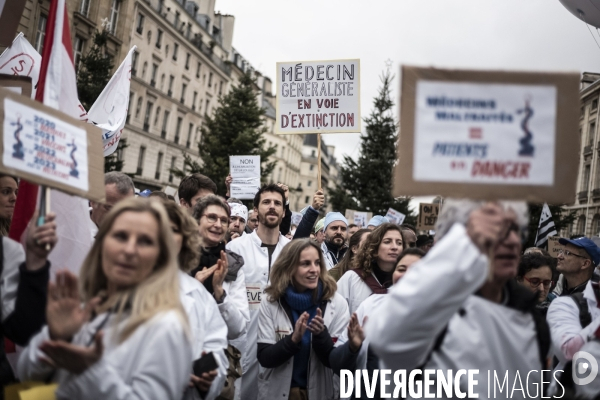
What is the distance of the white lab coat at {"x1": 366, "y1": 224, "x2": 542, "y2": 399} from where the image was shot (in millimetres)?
2283

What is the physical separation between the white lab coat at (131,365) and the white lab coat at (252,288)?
8.49 ft

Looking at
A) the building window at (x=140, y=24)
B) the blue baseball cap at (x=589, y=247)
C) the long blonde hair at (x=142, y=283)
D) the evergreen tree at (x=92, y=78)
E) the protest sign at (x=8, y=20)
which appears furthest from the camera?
the building window at (x=140, y=24)

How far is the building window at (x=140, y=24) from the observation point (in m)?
44.3

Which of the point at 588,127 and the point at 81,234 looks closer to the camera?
the point at 81,234

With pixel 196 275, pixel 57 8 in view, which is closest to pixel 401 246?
pixel 196 275

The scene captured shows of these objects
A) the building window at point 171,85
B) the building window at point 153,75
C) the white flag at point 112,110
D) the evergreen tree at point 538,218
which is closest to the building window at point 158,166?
the building window at point 171,85

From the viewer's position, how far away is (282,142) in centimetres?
8894

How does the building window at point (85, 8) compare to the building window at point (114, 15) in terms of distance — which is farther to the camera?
the building window at point (114, 15)

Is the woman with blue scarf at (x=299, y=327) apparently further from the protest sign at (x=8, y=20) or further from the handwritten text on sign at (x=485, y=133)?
the protest sign at (x=8, y=20)

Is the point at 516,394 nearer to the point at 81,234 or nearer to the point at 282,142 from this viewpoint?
the point at 81,234

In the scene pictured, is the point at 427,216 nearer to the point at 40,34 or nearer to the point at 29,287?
the point at 29,287

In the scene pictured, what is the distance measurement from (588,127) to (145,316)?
46683mm

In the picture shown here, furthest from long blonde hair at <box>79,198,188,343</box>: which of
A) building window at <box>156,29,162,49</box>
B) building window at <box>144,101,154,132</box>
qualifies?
building window at <box>156,29,162,49</box>

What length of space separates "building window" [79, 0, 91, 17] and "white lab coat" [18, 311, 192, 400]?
3639cm
